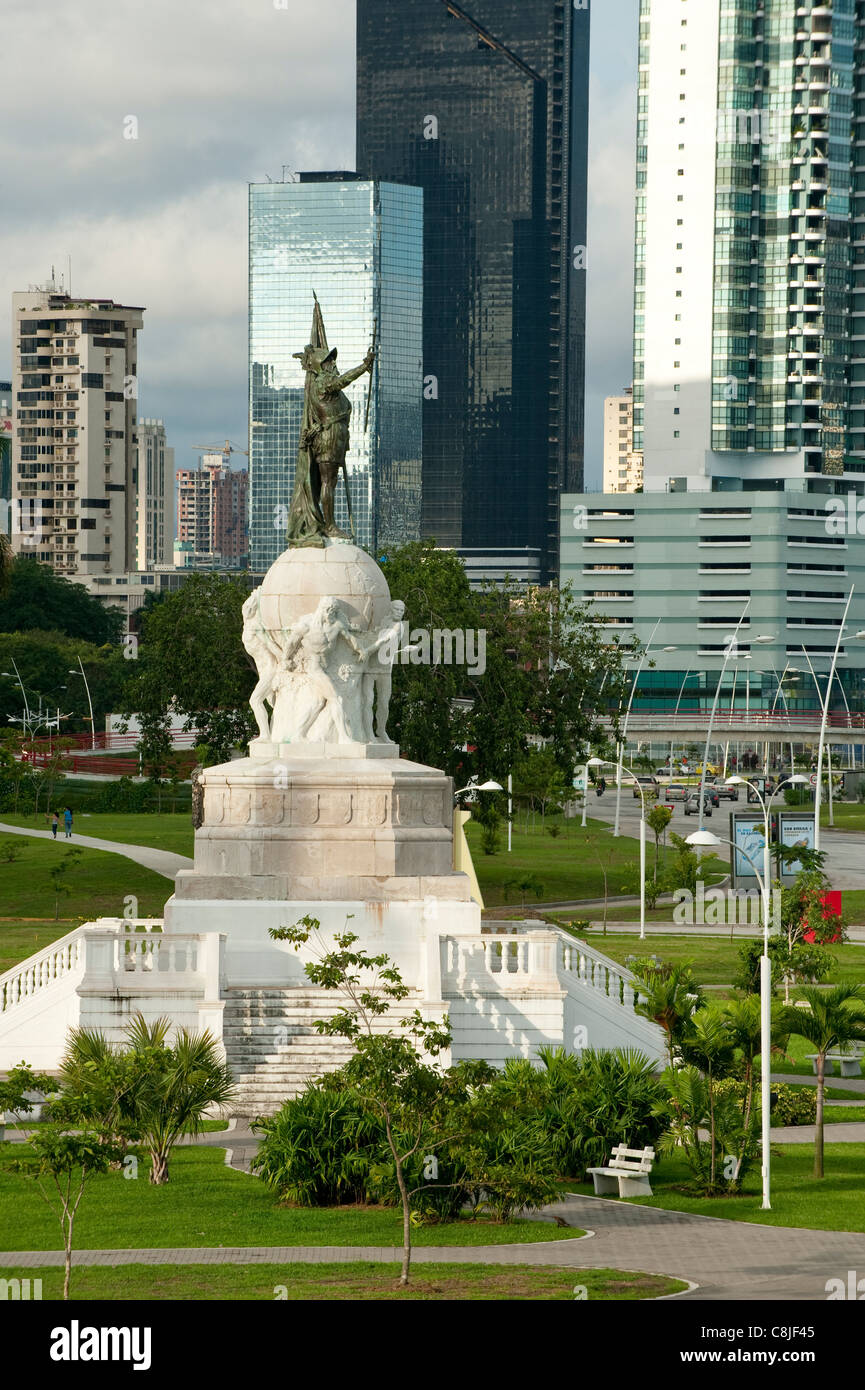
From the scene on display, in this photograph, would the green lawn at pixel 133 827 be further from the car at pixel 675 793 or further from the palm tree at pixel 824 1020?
the palm tree at pixel 824 1020

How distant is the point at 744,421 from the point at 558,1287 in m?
149

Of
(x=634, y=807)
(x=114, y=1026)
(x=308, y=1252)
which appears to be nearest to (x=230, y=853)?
(x=114, y=1026)

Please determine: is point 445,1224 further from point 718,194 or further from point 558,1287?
point 718,194

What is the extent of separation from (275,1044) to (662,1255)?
9.74m

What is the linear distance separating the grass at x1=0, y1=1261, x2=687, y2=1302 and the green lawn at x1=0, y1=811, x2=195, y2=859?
141 ft

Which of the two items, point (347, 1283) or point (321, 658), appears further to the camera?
point (321, 658)

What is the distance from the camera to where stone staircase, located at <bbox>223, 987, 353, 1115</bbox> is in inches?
1176

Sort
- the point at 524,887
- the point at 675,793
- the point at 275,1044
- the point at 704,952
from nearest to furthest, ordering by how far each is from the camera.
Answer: the point at 275,1044, the point at 704,952, the point at 524,887, the point at 675,793

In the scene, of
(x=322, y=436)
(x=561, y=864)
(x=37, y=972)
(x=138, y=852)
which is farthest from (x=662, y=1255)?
(x=561, y=864)

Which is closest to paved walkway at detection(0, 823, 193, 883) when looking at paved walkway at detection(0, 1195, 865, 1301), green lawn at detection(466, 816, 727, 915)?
green lawn at detection(466, 816, 727, 915)

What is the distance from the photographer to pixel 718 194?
161125 mm

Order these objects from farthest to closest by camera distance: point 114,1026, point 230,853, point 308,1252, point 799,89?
point 799,89, point 230,853, point 114,1026, point 308,1252

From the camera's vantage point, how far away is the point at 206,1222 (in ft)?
76.3

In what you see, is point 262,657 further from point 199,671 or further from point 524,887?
point 199,671
